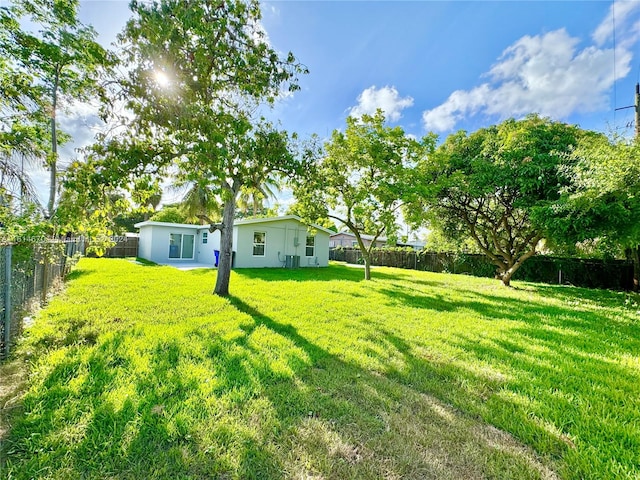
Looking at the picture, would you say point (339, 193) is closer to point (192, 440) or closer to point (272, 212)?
point (272, 212)

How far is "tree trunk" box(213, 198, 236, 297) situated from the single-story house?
22.4 ft

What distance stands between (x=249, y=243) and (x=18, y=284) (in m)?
10.9

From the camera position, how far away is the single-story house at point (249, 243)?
14578 millimetres

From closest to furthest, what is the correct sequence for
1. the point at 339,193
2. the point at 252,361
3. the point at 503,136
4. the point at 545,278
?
the point at 252,361 < the point at 503,136 < the point at 339,193 < the point at 545,278

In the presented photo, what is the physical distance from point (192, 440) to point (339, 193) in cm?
1017

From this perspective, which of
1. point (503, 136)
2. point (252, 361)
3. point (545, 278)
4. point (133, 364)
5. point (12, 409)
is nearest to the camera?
point (12, 409)

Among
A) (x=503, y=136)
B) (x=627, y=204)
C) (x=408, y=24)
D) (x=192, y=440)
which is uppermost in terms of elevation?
(x=408, y=24)

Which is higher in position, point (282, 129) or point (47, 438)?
point (282, 129)

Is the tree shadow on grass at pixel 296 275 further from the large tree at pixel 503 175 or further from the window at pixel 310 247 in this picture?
the large tree at pixel 503 175

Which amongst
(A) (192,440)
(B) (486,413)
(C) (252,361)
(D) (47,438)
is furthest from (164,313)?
(B) (486,413)

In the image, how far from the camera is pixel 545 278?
14.4m

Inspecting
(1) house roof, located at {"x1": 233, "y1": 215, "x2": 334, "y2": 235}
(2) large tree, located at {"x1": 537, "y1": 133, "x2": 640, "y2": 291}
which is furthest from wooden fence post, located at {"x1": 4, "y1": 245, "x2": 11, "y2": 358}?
(2) large tree, located at {"x1": 537, "y1": 133, "x2": 640, "y2": 291}

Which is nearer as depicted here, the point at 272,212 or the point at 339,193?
the point at 339,193

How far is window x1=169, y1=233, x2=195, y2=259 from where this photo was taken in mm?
17625
